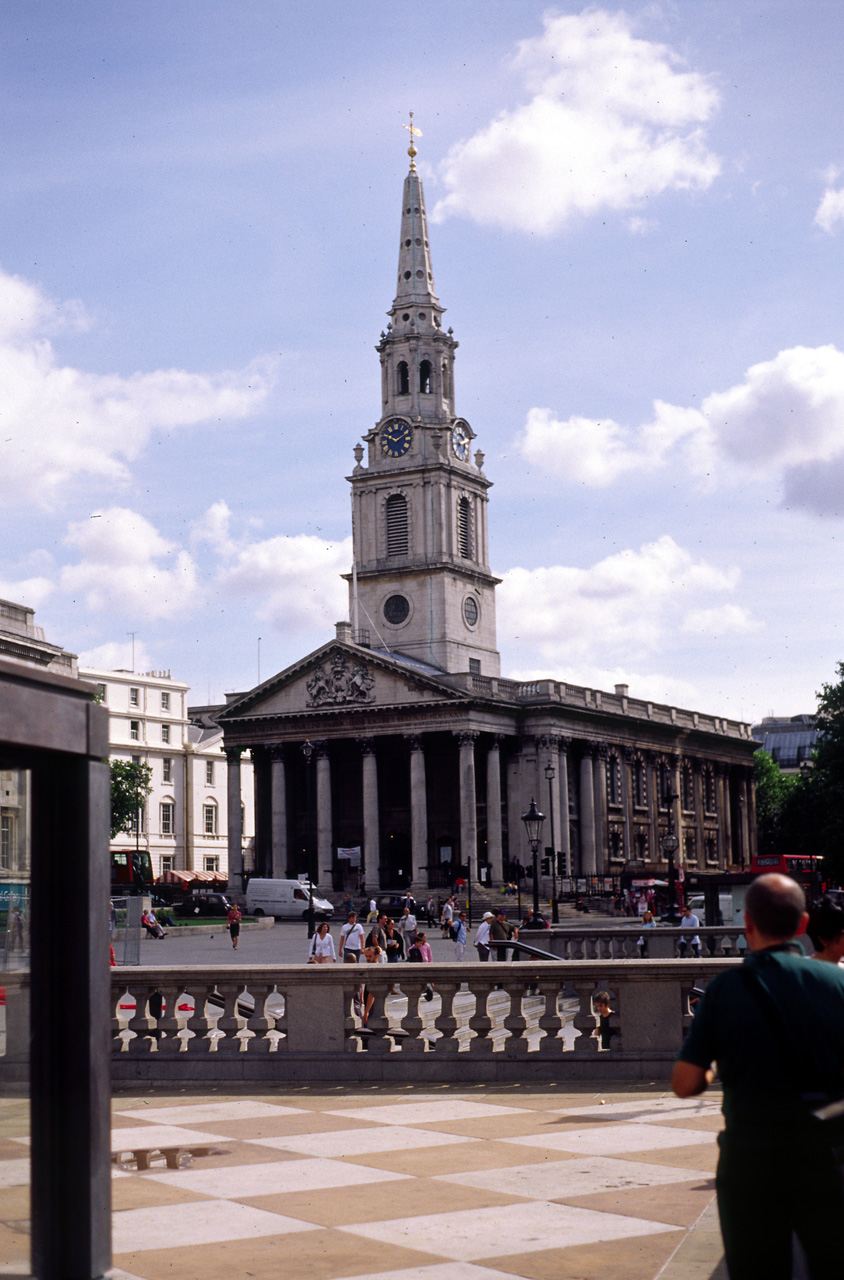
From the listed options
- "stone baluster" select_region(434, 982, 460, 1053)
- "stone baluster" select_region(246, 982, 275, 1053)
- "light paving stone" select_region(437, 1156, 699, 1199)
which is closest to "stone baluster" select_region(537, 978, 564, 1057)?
"stone baluster" select_region(434, 982, 460, 1053)

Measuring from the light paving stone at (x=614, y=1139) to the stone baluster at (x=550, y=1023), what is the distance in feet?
9.24

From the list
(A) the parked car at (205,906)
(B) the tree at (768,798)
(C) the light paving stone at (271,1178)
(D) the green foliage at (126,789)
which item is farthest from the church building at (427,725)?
(C) the light paving stone at (271,1178)

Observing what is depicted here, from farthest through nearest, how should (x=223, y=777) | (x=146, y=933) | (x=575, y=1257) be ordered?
(x=223, y=777)
(x=146, y=933)
(x=575, y=1257)

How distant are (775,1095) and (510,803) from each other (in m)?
96.1

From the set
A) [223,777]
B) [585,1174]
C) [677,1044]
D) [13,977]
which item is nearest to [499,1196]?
[585,1174]

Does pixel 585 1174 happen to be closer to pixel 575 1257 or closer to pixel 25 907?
pixel 575 1257

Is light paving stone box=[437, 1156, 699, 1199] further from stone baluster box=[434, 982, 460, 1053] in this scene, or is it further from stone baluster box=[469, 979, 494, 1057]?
stone baluster box=[434, 982, 460, 1053]

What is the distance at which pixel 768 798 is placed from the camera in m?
155

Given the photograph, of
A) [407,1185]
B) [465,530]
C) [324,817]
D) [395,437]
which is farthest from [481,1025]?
[395,437]

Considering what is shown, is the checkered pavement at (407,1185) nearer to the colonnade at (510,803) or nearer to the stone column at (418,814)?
the colonnade at (510,803)

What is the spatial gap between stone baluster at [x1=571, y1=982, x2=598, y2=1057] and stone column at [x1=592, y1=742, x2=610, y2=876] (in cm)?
8706

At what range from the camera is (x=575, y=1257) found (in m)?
8.23

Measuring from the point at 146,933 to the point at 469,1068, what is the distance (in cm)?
5230

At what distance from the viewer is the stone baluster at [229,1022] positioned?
16.1 meters
